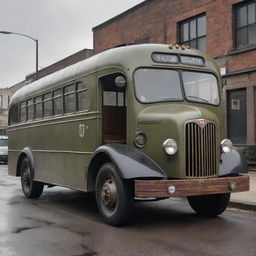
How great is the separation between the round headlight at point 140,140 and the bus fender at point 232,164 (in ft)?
4.46

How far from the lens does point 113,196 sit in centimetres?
771

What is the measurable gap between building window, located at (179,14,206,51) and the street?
12.2 meters

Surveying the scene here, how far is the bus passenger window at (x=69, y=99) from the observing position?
973 cm

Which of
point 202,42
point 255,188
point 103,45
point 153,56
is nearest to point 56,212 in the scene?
point 153,56

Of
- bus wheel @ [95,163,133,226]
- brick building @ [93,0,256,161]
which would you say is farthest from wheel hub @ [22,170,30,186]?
brick building @ [93,0,256,161]

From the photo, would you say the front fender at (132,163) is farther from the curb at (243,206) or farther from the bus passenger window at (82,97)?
the curb at (243,206)

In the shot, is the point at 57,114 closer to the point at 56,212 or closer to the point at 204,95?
the point at 56,212

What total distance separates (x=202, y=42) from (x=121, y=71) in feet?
44.1

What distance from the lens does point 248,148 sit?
17781 mm

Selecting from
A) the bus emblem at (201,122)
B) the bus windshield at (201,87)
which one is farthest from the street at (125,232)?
the bus windshield at (201,87)

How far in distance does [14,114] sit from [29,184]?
264 cm

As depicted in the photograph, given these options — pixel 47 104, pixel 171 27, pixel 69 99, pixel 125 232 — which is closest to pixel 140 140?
pixel 125 232

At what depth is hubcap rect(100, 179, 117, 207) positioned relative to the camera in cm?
771

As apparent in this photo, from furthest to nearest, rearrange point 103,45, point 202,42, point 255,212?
point 103,45 < point 202,42 < point 255,212
